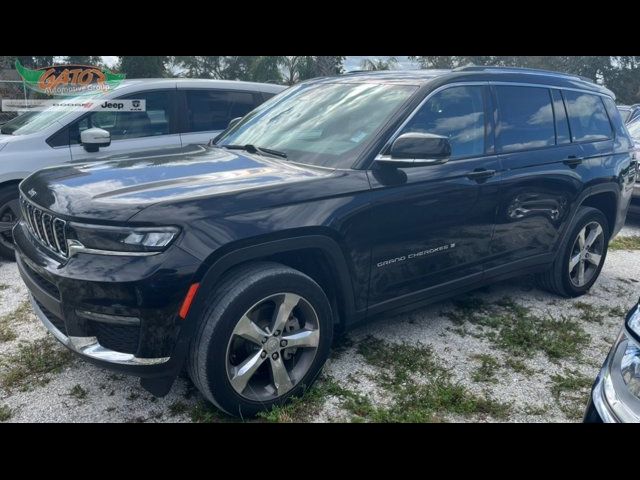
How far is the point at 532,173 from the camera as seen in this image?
3.92 m

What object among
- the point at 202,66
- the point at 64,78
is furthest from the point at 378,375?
the point at 202,66

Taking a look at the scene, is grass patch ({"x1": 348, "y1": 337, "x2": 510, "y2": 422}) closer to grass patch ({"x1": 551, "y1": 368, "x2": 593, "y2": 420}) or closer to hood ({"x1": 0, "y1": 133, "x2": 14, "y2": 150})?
grass patch ({"x1": 551, "y1": 368, "x2": 593, "y2": 420})

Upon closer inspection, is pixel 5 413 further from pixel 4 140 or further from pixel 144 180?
pixel 4 140

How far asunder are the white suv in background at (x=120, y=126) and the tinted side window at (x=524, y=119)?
344 cm

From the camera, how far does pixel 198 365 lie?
2559 mm

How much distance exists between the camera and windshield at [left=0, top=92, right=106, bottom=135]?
541 centimetres

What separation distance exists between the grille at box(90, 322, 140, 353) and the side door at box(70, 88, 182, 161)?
3.38 metres

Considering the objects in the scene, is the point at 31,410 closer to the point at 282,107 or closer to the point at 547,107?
the point at 282,107

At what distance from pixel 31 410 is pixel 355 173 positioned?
2232 mm

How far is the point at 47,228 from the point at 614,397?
2.69 m

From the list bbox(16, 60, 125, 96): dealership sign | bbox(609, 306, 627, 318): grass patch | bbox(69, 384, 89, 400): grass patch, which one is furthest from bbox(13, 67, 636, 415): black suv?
bbox(16, 60, 125, 96): dealership sign

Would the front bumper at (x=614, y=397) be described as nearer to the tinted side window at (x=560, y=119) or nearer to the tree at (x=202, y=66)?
the tinted side window at (x=560, y=119)

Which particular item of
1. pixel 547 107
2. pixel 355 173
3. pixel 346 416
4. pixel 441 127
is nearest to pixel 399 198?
pixel 355 173

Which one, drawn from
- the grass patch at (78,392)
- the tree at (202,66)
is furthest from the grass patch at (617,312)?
the tree at (202,66)
